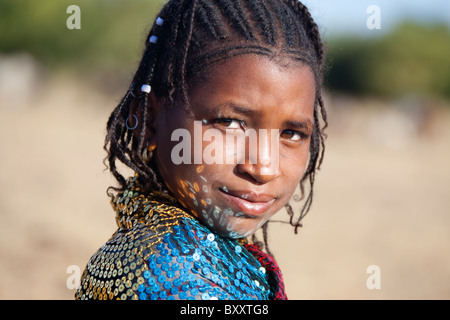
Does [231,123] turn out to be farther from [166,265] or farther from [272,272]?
[272,272]

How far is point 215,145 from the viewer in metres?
1.95

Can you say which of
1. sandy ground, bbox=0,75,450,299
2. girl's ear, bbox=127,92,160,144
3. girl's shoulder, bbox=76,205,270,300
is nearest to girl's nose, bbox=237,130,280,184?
girl's shoulder, bbox=76,205,270,300

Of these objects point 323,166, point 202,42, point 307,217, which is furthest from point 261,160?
point 323,166

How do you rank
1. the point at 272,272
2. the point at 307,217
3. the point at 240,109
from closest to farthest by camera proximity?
1. the point at 240,109
2. the point at 272,272
3. the point at 307,217

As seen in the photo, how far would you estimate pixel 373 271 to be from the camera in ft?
22.7

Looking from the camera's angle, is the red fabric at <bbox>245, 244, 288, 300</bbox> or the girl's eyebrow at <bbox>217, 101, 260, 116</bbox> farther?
the red fabric at <bbox>245, 244, 288, 300</bbox>

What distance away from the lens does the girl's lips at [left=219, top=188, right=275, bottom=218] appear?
6.48ft

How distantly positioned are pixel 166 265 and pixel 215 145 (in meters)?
0.46

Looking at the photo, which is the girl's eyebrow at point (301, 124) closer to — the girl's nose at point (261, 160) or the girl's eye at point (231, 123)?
the girl's nose at point (261, 160)

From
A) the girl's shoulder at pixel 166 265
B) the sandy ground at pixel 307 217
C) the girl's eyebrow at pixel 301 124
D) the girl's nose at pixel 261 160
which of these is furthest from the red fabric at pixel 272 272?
the sandy ground at pixel 307 217

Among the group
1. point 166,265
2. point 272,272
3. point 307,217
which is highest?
point 166,265

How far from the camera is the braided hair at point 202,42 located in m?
1.98

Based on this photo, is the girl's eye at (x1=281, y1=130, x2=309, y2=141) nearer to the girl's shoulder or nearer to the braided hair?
the braided hair

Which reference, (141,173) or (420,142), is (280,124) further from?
(420,142)
